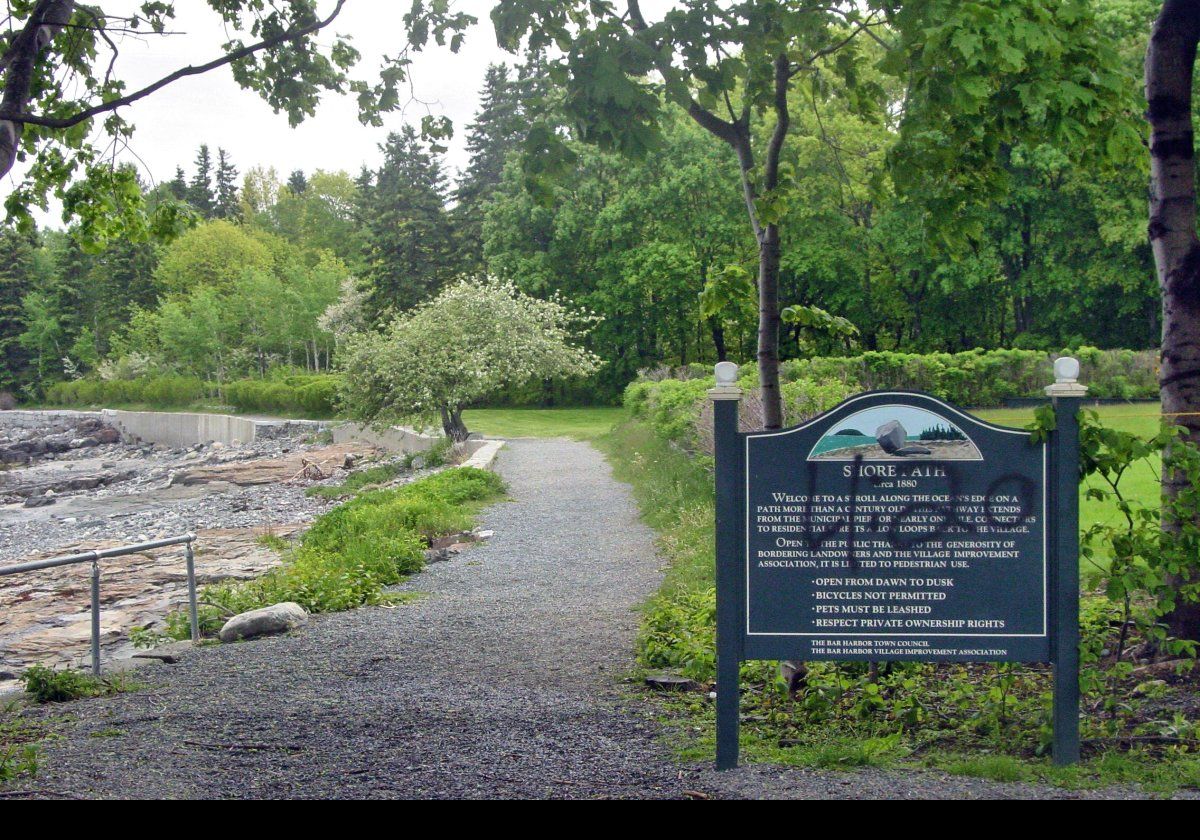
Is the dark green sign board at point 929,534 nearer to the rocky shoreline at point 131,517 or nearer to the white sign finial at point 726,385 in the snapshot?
the white sign finial at point 726,385

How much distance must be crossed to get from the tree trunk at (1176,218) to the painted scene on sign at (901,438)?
206 centimetres

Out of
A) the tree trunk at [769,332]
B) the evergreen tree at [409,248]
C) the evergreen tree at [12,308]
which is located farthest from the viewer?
the evergreen tree at [12,308]

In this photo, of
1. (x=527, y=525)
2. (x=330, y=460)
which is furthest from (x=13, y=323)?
(x=527, y=525)

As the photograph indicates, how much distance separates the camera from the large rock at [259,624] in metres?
8.94

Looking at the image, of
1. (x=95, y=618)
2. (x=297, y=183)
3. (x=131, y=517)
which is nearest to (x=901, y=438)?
(x=95, y=618)

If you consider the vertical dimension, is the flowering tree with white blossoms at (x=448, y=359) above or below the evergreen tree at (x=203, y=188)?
below

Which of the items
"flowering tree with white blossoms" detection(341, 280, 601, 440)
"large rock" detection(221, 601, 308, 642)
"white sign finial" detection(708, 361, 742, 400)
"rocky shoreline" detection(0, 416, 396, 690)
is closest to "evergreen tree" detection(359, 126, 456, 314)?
"rocky shoreline" detection(0, 416, 396, 690)

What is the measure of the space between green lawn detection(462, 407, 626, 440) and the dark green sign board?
90.3ft

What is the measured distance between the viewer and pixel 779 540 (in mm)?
5121

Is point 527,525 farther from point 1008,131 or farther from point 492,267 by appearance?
point 492,267

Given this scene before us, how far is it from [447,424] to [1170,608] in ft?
77.7

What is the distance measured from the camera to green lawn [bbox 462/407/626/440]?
116ft

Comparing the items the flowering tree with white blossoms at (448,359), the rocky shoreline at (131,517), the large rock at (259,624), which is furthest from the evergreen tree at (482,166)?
the large rock at (259,624)

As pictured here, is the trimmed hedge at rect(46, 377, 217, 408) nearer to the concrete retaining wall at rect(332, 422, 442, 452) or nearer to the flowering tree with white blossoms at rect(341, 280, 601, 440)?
the concrete retaining wall at rect(332, 422, 442, 452)
